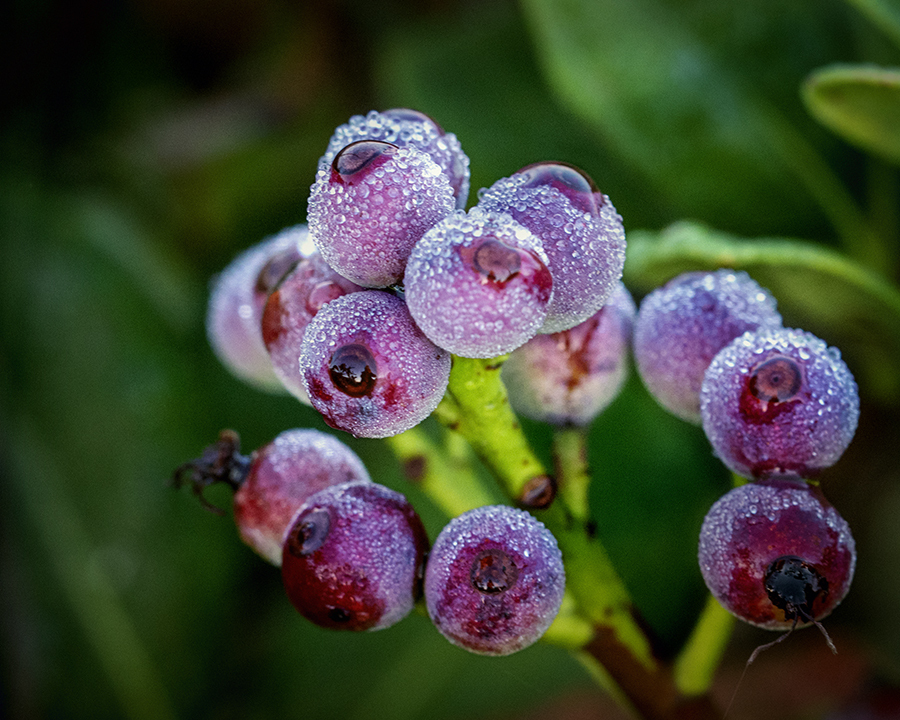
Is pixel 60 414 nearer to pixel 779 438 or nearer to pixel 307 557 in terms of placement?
pixel 307 557

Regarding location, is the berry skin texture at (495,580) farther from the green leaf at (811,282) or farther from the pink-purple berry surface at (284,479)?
the green leaf at (811,282)

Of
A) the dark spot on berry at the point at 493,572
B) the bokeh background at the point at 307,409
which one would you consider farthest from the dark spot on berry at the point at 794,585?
the bokeh background at the point at 307,409

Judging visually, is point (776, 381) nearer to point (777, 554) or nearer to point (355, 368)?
point (777, 554)

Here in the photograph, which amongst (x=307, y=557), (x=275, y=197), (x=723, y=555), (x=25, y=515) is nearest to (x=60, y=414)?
(x=25, y=515)

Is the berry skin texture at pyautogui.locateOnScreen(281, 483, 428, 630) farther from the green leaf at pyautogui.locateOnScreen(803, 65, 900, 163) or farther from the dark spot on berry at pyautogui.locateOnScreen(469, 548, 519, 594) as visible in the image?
the green leaf at pyautogui.locateOnScreen(803, 65, 900, 163)

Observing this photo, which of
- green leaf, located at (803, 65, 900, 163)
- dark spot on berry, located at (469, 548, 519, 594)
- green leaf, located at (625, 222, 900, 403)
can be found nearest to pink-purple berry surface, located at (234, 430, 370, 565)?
dark spot on berry, located at (469, 548, 519, 594)

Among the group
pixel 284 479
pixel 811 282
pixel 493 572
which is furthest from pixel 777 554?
pixel 811 282

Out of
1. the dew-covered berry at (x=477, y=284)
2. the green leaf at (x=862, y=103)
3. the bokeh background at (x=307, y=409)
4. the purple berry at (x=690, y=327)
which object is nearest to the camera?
the dew-covered berry at (x=477, y=284)
